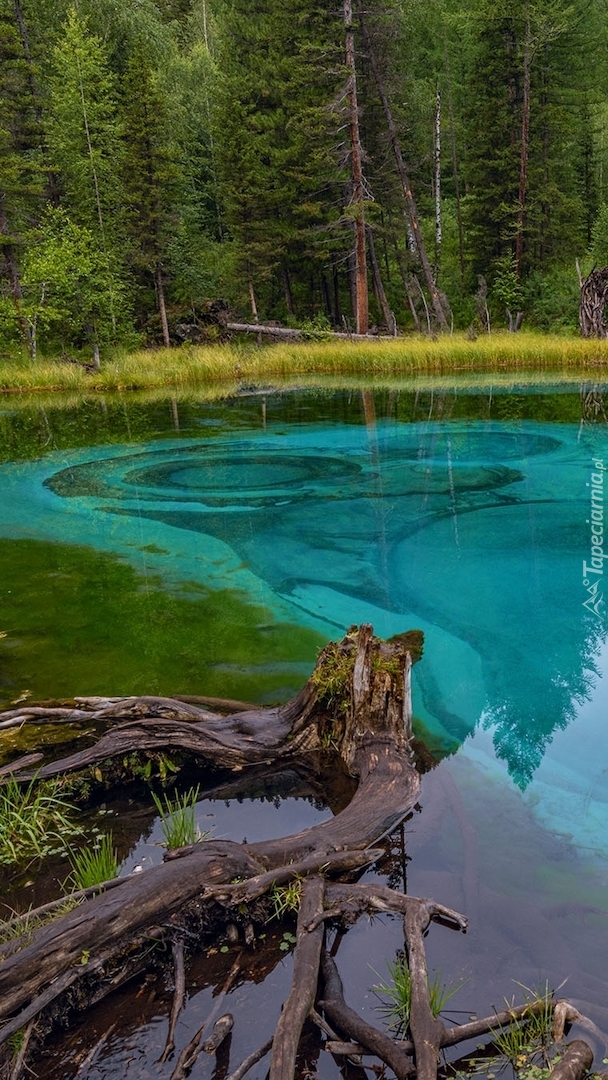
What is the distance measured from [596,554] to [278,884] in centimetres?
440

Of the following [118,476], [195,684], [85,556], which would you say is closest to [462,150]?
[118,476]

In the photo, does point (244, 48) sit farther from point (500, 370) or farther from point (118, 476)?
point (118, 476)

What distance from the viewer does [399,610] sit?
488 cm

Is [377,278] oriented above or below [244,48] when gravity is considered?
below

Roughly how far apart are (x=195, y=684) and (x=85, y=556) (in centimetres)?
276

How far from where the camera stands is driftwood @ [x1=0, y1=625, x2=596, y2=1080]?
1.64 m

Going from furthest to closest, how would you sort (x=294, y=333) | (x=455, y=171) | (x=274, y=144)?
(x=455, y=171) → (x=274, y=144) → (x=294, y=333)

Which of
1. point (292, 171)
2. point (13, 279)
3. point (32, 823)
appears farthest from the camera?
point (292, 171)

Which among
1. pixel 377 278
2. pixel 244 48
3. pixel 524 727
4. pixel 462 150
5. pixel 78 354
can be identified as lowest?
pixel 524 727

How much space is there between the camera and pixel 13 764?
9.68 ft

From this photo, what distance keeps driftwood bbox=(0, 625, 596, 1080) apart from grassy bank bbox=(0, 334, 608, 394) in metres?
14.8

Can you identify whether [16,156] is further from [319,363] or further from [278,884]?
[278,884]

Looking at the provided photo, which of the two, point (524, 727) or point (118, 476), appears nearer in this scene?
point (524, 727)

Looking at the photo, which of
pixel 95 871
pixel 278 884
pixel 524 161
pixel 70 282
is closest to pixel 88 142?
pixel 70 282
